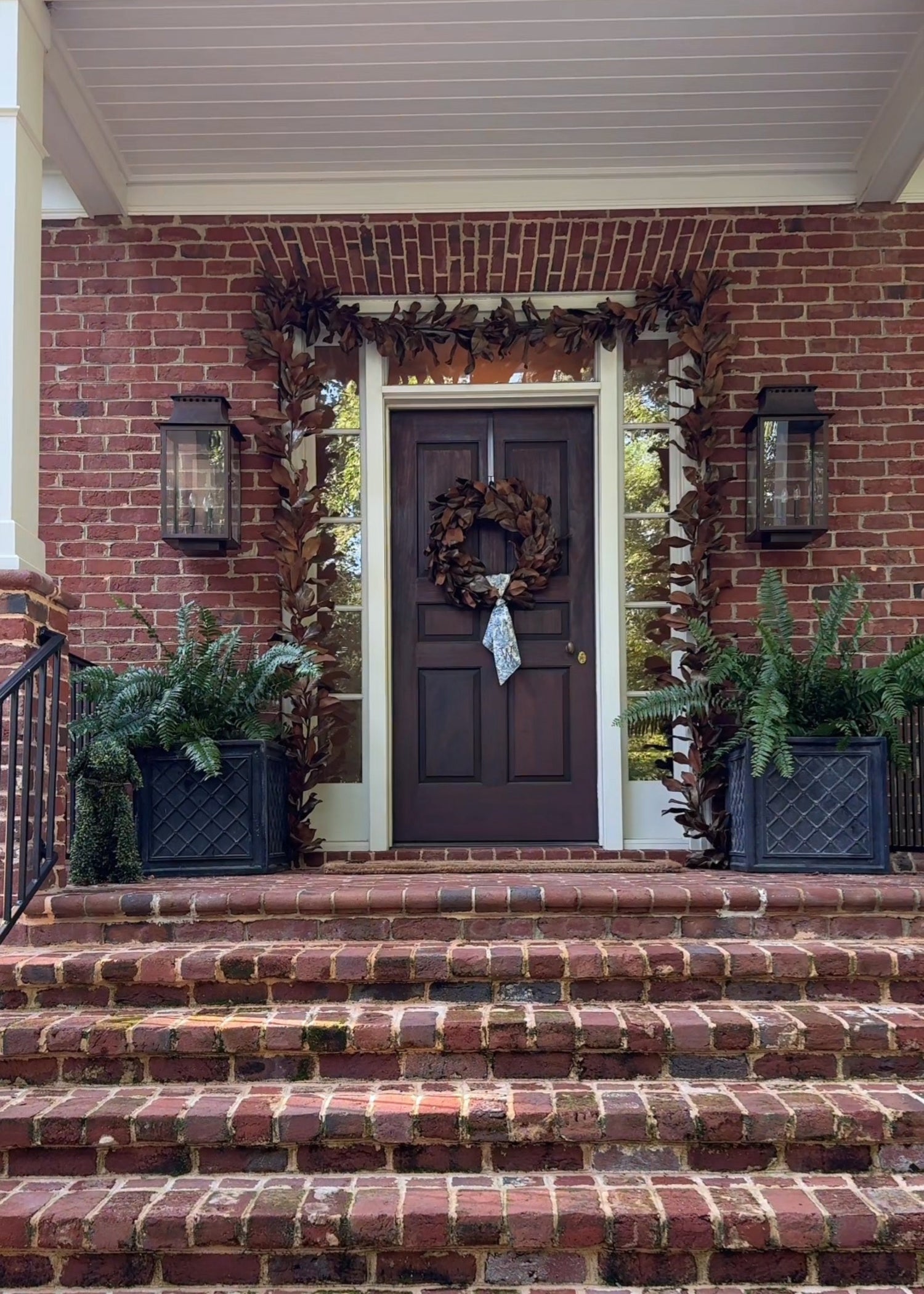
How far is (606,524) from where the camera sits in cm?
457

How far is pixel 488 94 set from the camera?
4004mm

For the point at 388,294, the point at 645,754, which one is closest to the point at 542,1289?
the point at 645,754

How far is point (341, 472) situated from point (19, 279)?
1589 mm

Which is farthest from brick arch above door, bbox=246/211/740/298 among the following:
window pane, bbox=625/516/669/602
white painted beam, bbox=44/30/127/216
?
window pane, bbox=625/516/669/602

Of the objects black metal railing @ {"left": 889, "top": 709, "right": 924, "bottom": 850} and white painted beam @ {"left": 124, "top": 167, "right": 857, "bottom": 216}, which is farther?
white painted beam @ {"left": 124, "top": 167, "right": 857, "bottom": 216}

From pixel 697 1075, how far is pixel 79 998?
157cm

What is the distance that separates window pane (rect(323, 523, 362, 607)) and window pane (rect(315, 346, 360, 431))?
1.37 ft

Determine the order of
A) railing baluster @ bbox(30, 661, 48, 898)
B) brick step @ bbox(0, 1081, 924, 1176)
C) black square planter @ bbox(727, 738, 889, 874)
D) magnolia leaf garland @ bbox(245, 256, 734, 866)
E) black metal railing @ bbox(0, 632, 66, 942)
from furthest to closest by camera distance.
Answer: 1. magnolia leaf garland @ bbox(245, 256, 734, 866)
2. black square planter @ bbox(727, 738, 889, 874)
3. railing baluster @ bbox(30, 661, 48, 898)
4. black metal railing @ bbox(0, 632, 66, 942)
5. brick step @ bbox(0, 1081, 924, 1176)

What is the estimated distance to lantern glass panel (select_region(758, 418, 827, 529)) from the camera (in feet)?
14.1

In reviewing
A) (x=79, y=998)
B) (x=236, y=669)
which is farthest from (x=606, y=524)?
(x=79, y=998)

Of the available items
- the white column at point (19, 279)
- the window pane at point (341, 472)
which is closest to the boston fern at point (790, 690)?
the window pane at point (341, 472)

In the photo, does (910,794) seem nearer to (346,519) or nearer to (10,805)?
(346,519)

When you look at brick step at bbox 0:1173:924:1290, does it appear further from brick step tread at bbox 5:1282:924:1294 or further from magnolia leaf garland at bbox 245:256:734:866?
magnolia leaf garland at bbox 245:256:734:866

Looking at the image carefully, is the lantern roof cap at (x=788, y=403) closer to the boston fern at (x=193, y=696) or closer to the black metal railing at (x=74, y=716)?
the boston fern at (x=193, y=696)
